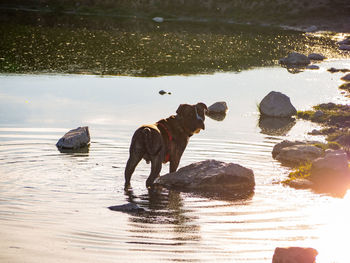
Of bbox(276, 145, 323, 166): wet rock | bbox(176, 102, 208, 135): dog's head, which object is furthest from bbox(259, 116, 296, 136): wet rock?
bbox(176, 102, 208, 135): dog's head

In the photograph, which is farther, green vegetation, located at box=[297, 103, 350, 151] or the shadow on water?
the shadow on water

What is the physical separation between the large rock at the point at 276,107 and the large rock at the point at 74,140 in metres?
11.6

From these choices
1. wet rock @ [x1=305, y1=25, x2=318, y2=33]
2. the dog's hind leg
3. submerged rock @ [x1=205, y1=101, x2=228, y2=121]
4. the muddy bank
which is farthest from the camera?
the muddy bank

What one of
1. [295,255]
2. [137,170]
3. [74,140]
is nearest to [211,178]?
[137,170]

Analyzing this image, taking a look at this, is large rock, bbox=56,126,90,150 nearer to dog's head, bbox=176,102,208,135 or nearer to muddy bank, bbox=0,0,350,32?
dog's head, bbox=176,102,208,135

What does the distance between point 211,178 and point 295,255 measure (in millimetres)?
6972

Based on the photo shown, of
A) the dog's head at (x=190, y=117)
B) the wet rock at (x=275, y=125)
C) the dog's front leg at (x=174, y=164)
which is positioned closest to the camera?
the dog's head at (x=190, y=117)

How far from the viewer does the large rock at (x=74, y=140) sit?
20703 mm

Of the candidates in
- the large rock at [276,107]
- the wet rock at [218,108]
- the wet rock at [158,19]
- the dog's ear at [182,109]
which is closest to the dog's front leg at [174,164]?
the dog's ear at [182,109]

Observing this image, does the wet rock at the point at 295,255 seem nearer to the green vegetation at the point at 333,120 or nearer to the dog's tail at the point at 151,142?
the dog's tail at the point at 151,142

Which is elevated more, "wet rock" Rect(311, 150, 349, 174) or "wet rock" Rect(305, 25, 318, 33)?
"wet rock" Rect(305, 25, 318, 33)

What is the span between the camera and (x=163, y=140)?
628 inches

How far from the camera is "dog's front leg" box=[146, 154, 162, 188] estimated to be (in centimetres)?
1563

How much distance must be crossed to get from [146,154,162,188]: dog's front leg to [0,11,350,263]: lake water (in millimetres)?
298
